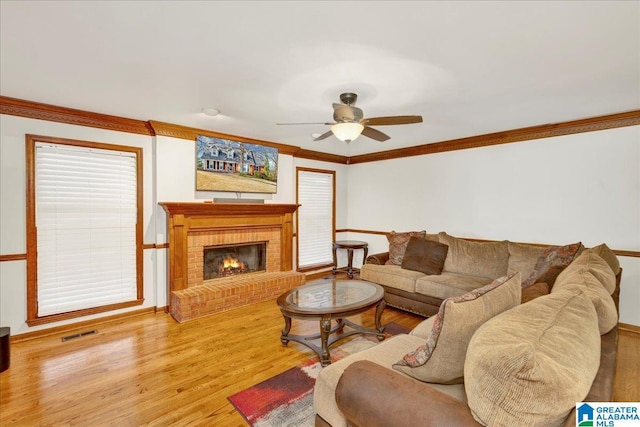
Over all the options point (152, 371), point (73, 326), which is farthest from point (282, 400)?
point (73, 326)

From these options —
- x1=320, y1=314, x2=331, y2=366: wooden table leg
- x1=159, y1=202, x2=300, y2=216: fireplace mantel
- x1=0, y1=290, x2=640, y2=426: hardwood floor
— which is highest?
x1=159, y1=202, x2=300, y2=216: fireplace mantel

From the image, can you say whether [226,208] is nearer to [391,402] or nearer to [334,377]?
[334,377]

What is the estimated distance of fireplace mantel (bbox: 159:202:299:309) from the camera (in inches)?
154

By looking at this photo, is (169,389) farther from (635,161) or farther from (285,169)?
(635,161)

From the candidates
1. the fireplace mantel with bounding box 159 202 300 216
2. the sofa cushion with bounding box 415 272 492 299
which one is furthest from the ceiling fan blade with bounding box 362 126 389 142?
the fireplace mantel with bounding box 159 202 300 216

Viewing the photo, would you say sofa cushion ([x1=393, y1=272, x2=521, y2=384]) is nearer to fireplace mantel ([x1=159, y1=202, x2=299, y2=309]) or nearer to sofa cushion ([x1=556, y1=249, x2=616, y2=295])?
sofa cushion ([x1=556, y1=249, x2=616, y2=295])

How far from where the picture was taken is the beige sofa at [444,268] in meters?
3.58

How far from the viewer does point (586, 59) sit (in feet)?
7.25

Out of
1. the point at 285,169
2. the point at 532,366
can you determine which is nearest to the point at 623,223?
the point at 532,366

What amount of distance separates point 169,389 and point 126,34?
246cm

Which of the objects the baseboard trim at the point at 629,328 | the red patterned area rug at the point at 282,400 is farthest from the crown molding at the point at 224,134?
the red patterned area rug at the point at 282,400

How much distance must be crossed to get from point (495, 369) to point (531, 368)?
0.11 m

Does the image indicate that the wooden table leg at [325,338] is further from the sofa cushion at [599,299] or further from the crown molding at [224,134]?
the crown molding at [224,134]

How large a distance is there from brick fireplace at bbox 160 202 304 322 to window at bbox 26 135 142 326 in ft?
1.53
